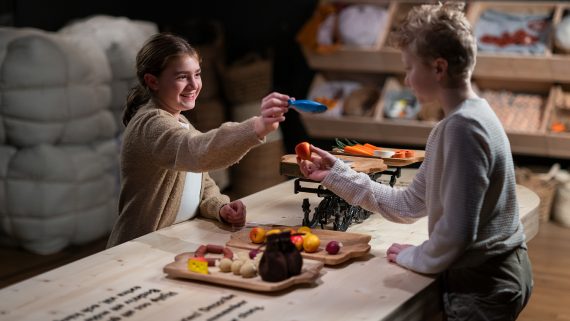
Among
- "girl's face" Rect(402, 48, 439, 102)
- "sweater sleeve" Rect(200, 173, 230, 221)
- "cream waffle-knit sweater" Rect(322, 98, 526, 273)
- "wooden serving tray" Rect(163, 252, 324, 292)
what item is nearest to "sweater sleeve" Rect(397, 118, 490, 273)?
"cream waffle-knit sweater" Rect(322, 98, 526, 273)

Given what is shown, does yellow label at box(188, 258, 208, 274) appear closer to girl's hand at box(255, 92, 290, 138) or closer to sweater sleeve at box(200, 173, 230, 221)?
girl's hand at box(255, 92, 290, 138)

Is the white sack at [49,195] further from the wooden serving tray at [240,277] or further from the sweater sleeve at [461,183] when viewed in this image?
the sweater sleeve at [461,183]

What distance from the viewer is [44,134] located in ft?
16.7

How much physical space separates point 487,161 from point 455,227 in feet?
0.61

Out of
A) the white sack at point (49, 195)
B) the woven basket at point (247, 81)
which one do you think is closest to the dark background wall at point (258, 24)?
the woven basket at point (247, 81)

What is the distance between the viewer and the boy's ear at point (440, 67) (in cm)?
220

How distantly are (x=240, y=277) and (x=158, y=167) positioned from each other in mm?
771

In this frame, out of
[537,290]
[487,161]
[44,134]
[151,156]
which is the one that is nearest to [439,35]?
[487,161]

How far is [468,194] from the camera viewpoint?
7.00 ft

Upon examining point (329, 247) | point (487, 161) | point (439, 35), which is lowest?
point (329, 247)

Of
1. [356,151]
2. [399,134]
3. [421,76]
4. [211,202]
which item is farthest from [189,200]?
[399,134]

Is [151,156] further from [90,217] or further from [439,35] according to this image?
[90,217]

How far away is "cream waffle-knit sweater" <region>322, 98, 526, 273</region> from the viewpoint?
214 centimetres

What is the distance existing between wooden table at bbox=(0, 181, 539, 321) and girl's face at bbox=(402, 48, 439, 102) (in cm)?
48
